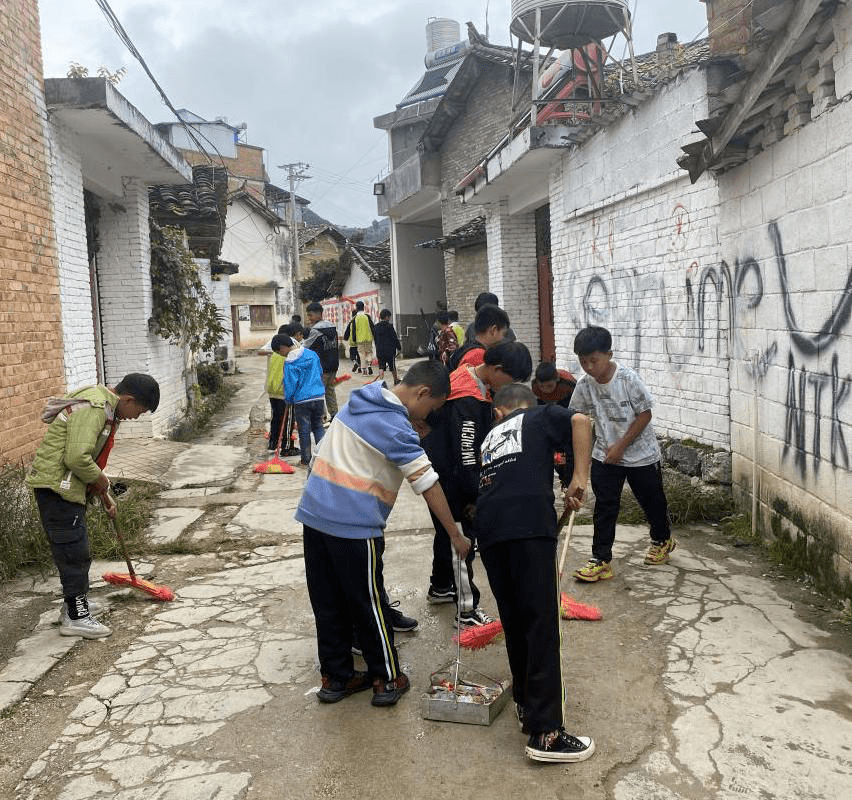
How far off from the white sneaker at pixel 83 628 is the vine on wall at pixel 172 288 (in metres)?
5.89

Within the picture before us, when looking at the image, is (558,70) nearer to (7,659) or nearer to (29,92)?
(29,92)

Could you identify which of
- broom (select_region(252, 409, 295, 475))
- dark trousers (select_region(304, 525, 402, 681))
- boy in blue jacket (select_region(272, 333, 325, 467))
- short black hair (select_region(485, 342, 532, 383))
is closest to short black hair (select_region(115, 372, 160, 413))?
dark trousers (select_region(304, 525, 402, 681))

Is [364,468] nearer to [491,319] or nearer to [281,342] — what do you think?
[491,319]

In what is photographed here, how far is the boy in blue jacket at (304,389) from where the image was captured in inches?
318

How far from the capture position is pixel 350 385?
53.1ft

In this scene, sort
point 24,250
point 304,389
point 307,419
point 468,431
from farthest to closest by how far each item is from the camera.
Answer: point 307,419, point 304,389, point 24,250, point 468,431

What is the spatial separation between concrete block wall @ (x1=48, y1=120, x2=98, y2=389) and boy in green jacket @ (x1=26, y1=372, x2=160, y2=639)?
3240mm

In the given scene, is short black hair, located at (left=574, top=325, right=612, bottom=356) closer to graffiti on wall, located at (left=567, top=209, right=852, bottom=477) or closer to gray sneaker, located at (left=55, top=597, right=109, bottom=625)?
graffiti on wall, located at (left=567, top=209, right=852, bottom=477)

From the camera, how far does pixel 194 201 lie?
11.0 metres

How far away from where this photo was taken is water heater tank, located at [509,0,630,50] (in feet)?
30.2

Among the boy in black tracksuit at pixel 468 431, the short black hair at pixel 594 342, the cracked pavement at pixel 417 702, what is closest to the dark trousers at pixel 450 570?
the boy in black tracksuit at pixel 468 431

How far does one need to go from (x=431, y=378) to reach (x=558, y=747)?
1.57 metres

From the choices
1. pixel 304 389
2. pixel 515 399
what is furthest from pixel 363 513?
pixel 304 389

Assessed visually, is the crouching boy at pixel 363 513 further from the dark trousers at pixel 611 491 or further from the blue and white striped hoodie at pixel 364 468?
the dark trousers at pixel 611 491
